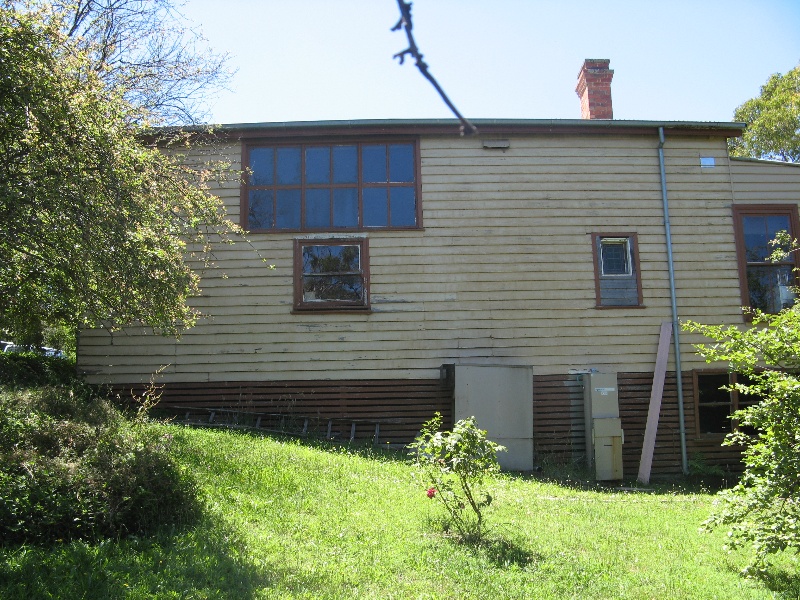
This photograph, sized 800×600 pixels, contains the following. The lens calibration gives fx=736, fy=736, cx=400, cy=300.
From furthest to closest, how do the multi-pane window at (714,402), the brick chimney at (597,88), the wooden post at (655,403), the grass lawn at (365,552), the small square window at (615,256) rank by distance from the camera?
1. the brick chimney at (597,88)
2. the small square window at (615,256)
3. the multi-pane window at (714,402)
4. the wooden post at (655,403)
5. the grass lawn at (365,552)

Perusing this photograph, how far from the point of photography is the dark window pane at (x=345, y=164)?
14.1 m

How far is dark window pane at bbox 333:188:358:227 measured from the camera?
1398 cm

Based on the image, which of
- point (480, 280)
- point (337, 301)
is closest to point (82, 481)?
point (337, 301)

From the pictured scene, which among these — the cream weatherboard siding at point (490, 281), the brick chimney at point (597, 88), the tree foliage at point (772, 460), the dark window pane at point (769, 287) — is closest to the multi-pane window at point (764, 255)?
the dark window pane at point (769, 287)

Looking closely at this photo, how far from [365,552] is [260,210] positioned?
875 centimetres

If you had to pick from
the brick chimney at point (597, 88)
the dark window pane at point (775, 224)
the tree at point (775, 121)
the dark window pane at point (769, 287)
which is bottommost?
the dark window pane at point (769, 287)

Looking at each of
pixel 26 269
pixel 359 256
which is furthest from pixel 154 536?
pixel 359 256

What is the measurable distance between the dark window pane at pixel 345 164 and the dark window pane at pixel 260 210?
4.39 feet

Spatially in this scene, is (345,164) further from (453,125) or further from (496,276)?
(496,276)

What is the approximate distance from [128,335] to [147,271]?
5.36 metres

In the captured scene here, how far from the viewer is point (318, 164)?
1420 cm

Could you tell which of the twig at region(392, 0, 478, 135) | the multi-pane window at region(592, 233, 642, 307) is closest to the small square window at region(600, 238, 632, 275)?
the multi-pane window at region(592, 233, 642, 307)

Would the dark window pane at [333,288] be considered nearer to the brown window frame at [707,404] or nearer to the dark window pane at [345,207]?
the dark window pane at [345,207]

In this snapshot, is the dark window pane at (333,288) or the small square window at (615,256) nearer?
the dark window pane at (333,288)
